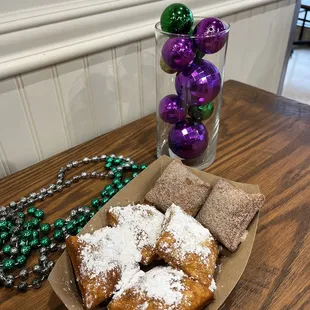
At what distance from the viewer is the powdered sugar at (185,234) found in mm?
484

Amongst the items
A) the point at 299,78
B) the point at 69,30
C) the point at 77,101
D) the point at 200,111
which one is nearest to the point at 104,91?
the point at 77,101

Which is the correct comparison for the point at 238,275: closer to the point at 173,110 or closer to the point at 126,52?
the point at 173,110

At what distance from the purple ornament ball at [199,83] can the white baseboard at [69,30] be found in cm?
24

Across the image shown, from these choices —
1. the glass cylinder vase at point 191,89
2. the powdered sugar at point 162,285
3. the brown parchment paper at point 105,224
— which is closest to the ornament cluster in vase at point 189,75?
the glass cylinder vase at point 191,89

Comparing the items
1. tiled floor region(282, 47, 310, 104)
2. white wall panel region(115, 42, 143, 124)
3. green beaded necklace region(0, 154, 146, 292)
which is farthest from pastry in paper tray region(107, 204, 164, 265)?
tiled floor region(282, 47, 310, 104)

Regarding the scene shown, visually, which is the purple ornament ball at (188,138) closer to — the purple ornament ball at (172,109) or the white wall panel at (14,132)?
the purple ornament ball at (172,109)

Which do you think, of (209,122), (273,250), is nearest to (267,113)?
(209,122)

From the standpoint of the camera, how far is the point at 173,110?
0.72 meters

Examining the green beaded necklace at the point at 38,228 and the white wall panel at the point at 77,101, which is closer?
the green beaded necklace at the point at 38,228

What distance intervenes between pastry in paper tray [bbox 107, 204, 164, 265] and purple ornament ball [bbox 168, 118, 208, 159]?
20 cm

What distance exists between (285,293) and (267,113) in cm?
56

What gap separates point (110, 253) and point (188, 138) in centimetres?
32

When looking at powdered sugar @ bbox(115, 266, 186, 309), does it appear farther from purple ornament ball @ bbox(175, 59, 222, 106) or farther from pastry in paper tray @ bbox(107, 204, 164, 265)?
purple ornament ball @ bbox(175, 59, 222, 106)

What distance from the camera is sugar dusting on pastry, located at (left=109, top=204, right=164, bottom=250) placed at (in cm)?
51
